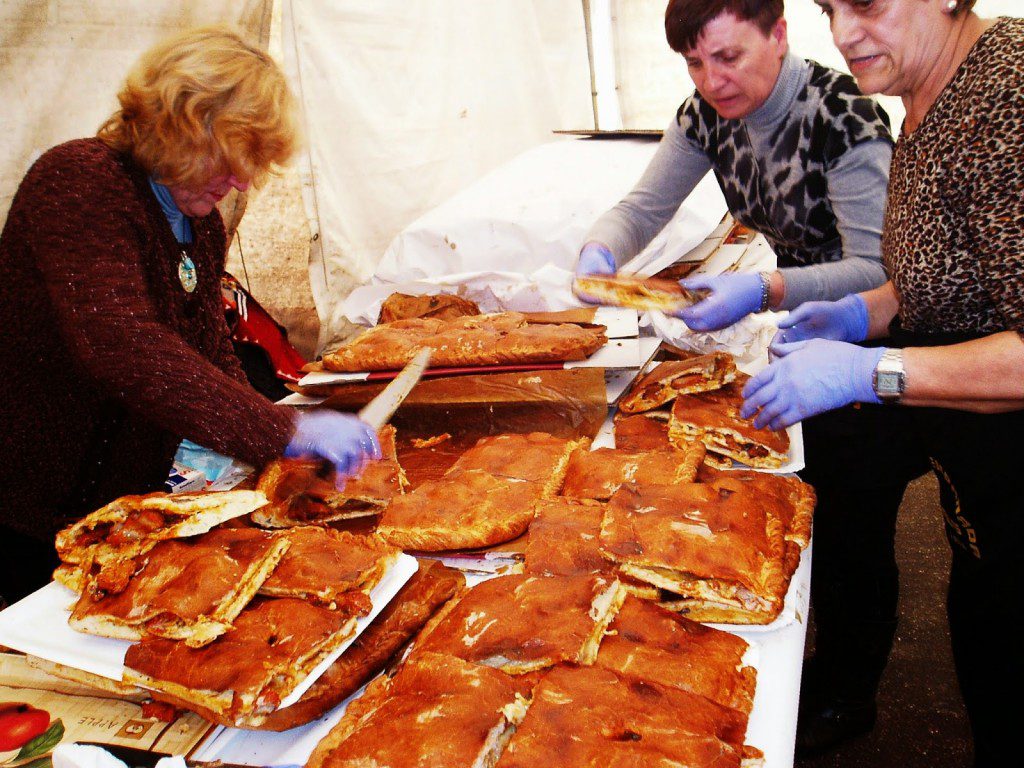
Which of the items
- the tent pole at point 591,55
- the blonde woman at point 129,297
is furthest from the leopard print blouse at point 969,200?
the tent pole at point 591,55

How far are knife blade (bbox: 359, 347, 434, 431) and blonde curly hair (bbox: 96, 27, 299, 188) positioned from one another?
2.92ft

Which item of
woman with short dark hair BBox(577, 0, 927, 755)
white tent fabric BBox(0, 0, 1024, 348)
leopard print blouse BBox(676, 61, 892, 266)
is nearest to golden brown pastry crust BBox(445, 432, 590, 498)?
woman with short dark hair BBox(577, 0, 927, 755)

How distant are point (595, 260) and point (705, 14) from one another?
1.16 m

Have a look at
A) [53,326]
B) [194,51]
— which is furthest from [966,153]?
[53,326]

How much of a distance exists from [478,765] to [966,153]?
69.3 inches

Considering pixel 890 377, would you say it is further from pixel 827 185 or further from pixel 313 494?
pixel 313 494

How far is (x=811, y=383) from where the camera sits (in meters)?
2.10

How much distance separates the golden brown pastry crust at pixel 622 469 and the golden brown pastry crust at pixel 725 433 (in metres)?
0.10

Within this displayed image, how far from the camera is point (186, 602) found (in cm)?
167

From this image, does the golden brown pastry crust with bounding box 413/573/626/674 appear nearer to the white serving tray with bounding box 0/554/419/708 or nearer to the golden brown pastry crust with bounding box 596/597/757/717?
the golden brown pastry crust with bounding box 596/597/757/717

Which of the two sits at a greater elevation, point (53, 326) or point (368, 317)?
point (53, 326)

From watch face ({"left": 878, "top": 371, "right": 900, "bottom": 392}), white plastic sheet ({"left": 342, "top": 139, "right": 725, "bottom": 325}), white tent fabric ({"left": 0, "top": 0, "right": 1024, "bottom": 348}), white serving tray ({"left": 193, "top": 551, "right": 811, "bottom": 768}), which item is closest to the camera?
white serving tray ({"left": 193, "top": 551, "right": 811, "bottom": 768})

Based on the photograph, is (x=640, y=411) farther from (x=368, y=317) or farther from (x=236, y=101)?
(x=368, y=317)

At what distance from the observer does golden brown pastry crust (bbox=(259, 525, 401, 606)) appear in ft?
5.62
